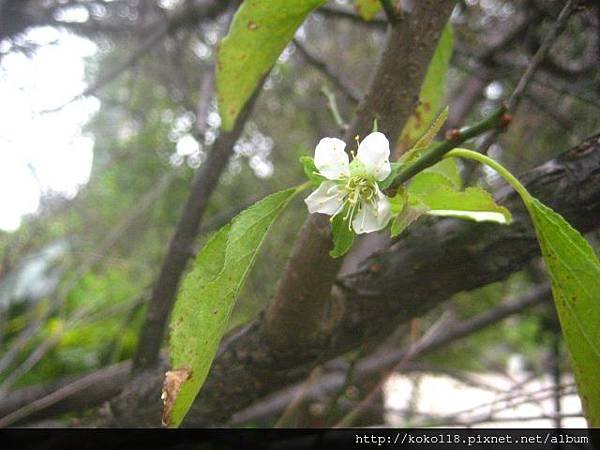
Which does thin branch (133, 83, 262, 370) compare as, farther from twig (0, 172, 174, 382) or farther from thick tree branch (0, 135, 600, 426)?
twig (0, 172, 174, 382)

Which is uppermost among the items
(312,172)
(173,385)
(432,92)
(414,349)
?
(432,92)

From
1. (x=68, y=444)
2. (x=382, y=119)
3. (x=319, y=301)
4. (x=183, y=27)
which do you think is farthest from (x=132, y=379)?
(x=183, y=27)

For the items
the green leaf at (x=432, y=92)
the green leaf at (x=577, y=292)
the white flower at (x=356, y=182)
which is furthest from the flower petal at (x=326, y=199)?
the green leaf at (x=432, y=92)

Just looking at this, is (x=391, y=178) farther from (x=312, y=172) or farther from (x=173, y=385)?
(x=173, y=385)

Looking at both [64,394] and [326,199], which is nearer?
[326,199]

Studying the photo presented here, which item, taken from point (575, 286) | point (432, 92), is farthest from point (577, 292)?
point (432, 92)

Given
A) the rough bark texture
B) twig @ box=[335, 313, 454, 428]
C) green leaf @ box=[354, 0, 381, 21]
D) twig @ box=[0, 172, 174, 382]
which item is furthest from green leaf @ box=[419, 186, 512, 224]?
twig @ box=[0, 172, 174, 382]
